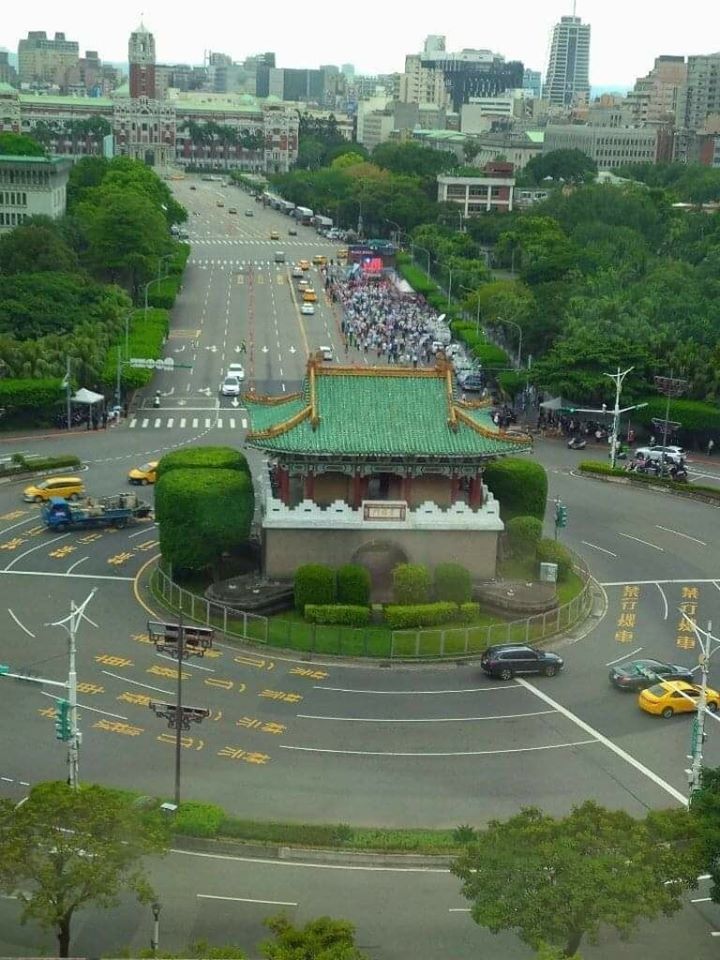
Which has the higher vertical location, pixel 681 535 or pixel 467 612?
pixel 467 612

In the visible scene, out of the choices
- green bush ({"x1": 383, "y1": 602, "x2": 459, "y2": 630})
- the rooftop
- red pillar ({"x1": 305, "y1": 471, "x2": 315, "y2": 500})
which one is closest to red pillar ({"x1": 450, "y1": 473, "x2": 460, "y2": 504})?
the rooftop

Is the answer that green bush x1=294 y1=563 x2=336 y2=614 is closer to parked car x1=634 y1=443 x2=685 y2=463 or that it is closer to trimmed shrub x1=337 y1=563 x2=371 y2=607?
trimmed shrub x1=337 y1=563 x2=371 y2=607

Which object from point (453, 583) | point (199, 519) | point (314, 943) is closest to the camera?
point (314, 943)

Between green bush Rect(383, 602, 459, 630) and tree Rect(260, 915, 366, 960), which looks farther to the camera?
green bush Rect(383, 602, 459, 630)

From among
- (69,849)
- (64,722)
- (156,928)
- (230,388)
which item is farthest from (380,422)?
(230,388)

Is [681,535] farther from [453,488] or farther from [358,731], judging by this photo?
[358,731]
